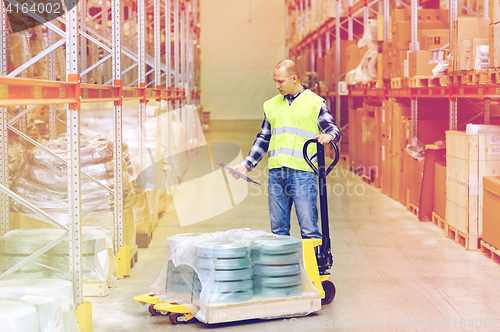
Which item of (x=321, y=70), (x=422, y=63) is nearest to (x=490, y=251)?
(x=422, y=63)

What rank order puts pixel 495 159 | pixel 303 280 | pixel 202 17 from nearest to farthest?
1. pixel 303 280
2. pixel 495 159
3. pixel 202 17

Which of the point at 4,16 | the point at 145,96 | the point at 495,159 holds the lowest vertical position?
the point at 495,159

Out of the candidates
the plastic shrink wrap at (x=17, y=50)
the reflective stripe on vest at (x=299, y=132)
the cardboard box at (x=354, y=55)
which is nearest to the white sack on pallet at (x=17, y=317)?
the reflective stripe on vest at (x=299, y=132)

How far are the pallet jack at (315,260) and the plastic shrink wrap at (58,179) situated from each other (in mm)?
1438

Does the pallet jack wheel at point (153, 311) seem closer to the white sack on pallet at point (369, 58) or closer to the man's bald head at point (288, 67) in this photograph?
the man's bald head at point (288, 67)

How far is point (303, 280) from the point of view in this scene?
402cm

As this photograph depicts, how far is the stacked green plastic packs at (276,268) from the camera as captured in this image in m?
3.89

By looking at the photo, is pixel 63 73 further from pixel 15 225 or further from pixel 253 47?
pixel 253 47

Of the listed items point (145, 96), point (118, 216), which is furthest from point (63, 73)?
point (118, 216)

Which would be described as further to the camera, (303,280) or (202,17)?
(202,17)

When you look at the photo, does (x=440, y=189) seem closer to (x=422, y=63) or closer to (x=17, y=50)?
(x=422, y=63)

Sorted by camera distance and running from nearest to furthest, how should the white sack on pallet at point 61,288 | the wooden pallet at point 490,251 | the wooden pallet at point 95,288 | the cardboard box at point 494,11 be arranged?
the white sack on pallet at point 61,288 → the wooden pallet at point 95,288 → the cardboard box at point 494,11 → the wooden pallet at point 490,251

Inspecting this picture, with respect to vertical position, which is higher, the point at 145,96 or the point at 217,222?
the point at 145,96

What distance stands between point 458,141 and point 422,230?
49.6 inches
